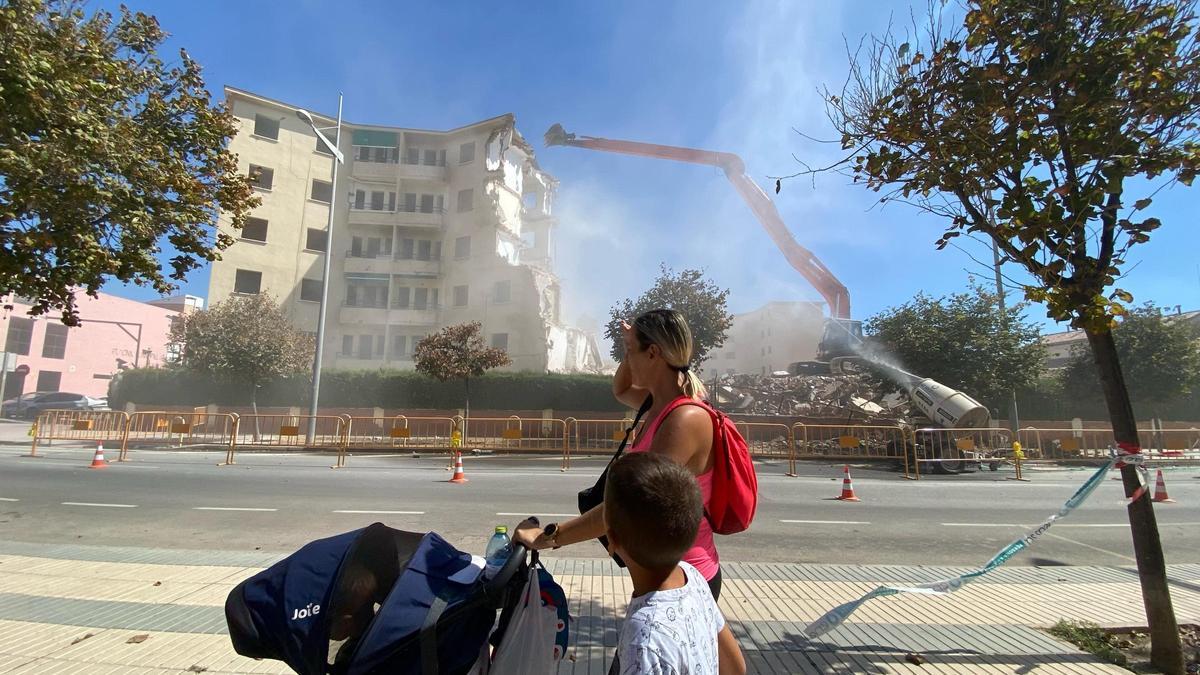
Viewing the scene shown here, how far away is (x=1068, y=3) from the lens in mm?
3533

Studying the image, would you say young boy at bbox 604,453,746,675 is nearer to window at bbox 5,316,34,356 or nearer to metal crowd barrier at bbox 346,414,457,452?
metal crowd barrier at bbox 346,414,457,452

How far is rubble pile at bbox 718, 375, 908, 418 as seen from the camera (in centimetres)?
2211

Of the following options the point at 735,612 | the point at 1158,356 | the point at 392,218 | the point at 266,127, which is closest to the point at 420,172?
the point at 392,218

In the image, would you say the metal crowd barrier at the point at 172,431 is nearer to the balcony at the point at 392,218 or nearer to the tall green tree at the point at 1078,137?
the balcony at the point at 392,218

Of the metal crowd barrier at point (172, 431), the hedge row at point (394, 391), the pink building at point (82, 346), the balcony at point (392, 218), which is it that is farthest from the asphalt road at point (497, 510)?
the pink building at point (82, 346)

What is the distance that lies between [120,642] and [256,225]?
3814cm

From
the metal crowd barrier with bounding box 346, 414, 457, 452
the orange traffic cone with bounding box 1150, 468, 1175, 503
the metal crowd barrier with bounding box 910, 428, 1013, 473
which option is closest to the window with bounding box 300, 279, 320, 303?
the metal crowd barrier with bounding box 346, 414, 457, 452

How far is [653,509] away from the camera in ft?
4.88

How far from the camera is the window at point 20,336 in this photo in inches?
1560

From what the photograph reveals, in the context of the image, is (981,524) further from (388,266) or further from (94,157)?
(388,266)

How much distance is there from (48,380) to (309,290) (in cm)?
2274

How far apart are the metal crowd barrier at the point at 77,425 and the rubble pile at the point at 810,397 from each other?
24.6 meters

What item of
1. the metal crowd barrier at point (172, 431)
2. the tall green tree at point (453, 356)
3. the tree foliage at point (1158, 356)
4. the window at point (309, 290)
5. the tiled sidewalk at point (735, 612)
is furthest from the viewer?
the window at point (309, 290)

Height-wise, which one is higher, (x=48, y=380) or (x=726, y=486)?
(x=48, y=380)
